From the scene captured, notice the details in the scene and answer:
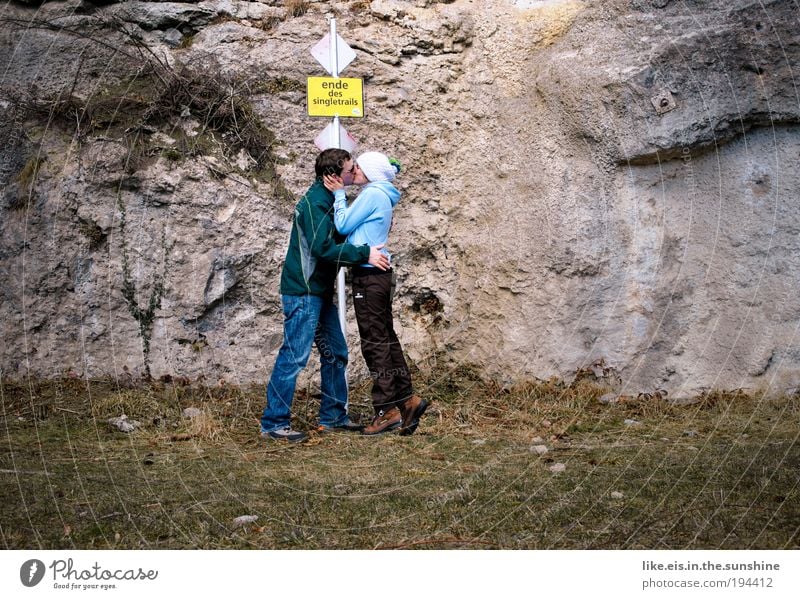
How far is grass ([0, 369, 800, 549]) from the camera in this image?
394 centimetres

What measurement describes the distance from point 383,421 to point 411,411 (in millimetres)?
203

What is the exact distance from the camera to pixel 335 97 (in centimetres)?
682

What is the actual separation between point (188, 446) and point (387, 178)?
2044 millimetres

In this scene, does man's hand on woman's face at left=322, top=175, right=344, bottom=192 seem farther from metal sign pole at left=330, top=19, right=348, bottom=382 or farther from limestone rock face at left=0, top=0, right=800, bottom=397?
limestone rock face at left=0, top=0, right=800, bottom=397

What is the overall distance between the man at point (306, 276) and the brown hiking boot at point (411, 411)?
2.01ft

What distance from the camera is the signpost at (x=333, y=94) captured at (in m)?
6.79

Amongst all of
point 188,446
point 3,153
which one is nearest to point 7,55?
point 3,153

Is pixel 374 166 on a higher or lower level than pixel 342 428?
higher

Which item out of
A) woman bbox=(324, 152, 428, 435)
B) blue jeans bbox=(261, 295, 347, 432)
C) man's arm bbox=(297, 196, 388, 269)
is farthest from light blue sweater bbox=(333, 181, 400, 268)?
blue jeans bbox=(261, 295, 347, 432)

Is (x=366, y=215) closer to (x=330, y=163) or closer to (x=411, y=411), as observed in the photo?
(x=330, y=163)

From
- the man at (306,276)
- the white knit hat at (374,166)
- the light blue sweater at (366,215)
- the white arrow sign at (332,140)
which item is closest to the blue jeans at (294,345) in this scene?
the man at (306,276)
